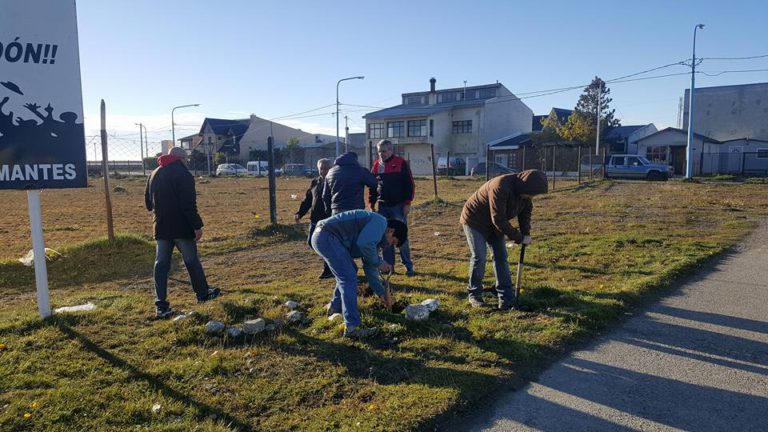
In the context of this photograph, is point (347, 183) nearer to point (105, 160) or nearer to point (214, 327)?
point (214, 327)

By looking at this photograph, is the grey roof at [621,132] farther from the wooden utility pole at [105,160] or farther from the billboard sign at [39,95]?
the billboard sign at [39,95]

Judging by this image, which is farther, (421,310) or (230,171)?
(230,171)

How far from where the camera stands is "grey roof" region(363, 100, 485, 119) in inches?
2189

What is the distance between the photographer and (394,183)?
6.82 meters

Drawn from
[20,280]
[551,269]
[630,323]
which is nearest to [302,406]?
[630,323]

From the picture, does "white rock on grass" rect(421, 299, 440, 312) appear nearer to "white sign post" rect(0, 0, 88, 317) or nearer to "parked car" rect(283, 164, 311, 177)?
"white sign post" rect(0, 0, 88, 317)

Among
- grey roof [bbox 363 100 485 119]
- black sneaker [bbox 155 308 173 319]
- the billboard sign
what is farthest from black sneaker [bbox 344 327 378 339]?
grey roof [bbox 363 100 485 119]

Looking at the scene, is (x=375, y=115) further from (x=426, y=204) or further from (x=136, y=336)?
(x=136, y=336)

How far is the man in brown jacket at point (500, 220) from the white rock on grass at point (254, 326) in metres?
2.10

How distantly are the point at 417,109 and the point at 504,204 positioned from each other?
183 feet

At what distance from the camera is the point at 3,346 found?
14.3 feet

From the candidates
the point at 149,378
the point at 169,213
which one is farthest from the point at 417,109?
the point at 149,378

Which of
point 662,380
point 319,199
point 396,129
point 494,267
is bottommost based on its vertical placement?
point 662,380

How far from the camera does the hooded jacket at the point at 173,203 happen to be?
540 cm
